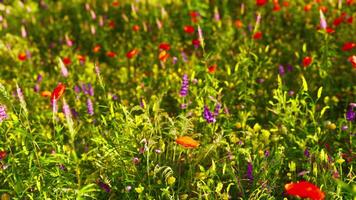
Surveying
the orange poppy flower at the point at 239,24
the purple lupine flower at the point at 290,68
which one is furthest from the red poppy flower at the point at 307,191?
the orange poppy flower at the point at 239,24

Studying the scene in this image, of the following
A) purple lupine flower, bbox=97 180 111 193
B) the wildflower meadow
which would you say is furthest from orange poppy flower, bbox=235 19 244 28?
purple lupine flower, bbox=97 180 111 193

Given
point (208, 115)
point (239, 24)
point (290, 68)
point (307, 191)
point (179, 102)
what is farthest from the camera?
point (239, 24)

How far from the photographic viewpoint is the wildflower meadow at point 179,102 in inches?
103

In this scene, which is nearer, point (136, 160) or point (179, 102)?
point (136, 160)

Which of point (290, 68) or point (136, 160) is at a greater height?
point (290, 68)

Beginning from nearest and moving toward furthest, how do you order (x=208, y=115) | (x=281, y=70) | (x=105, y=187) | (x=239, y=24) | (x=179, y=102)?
1. (x=105, y=187)
2. (x=208, y=115)
3. (x=179, y=102)
4. (x=281, y=70)
5. (x=239, y=24)

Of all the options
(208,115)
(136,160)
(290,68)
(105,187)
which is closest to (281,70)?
(290,68)

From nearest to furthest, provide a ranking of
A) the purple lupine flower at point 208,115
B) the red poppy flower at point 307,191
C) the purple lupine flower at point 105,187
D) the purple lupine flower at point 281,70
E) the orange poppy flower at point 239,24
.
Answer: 1. the red poppy flower at point 307,191
2. the purple lupine flower at point 105,187
3. the purple lupine flower at point 208,115
4. the purple lupine flower at point 281,70
5. the orange poppy flower at point 239,24

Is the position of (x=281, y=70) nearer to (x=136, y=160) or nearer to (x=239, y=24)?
(x=239, y=24)

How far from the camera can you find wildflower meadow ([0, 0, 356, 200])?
2.62m

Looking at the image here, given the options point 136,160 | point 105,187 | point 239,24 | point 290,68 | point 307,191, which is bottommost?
point 105,187

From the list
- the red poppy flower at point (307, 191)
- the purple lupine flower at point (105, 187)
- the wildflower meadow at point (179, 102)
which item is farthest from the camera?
the purple lupine flower at point (105, 187)

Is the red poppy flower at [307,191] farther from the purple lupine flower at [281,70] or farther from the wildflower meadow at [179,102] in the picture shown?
the purple lupine flower at [281,70]

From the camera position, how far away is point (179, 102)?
368cm
